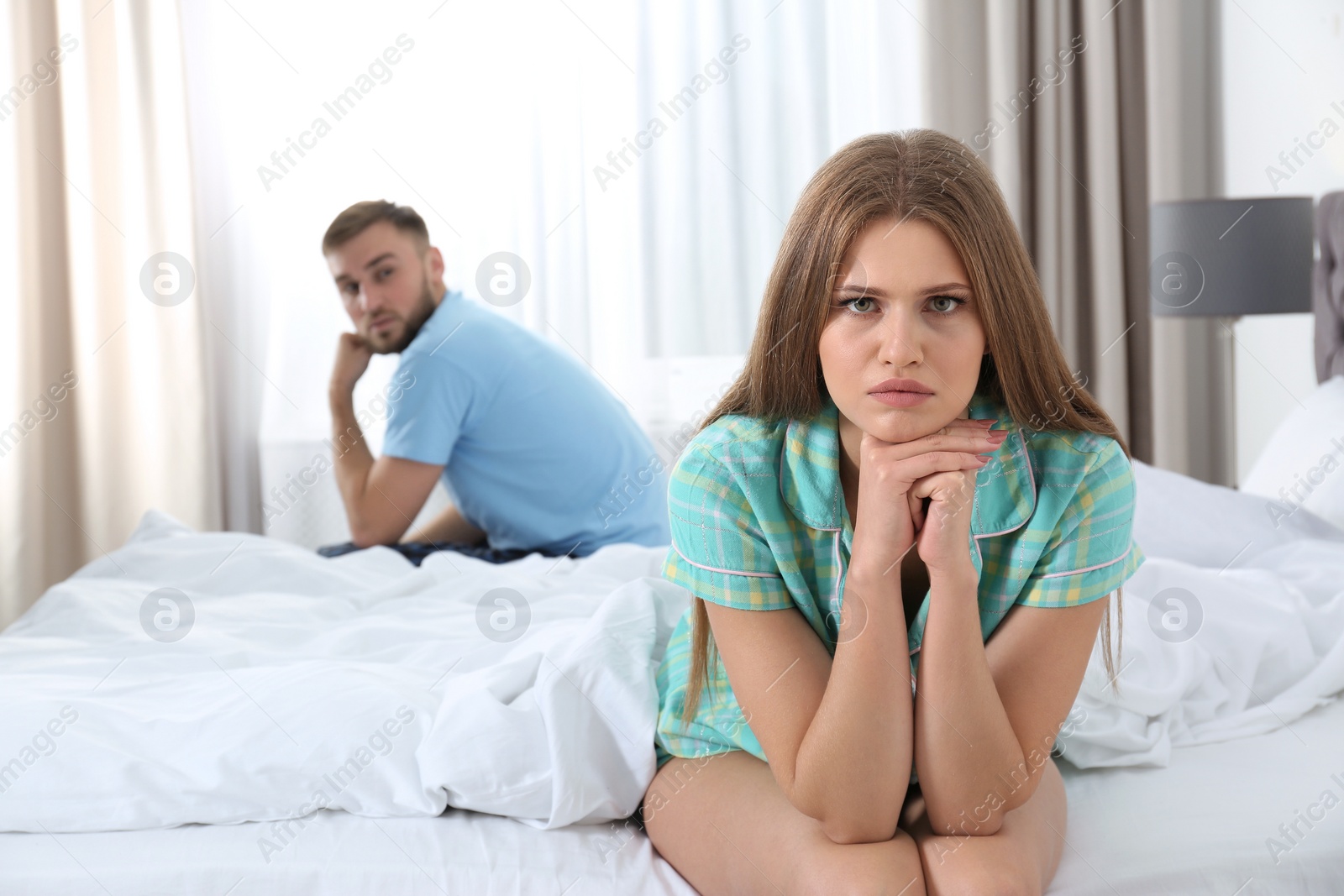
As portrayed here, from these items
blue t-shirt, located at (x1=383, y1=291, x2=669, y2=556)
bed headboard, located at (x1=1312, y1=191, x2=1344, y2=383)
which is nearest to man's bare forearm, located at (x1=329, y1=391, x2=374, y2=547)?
blue t-shirt, located at (x1=383, y1=291, x2=669, y2=556)

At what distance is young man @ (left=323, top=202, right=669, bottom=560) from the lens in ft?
7.00

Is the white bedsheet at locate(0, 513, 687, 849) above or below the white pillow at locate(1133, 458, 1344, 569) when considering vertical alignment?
below

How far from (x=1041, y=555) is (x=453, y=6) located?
2813 millimetres

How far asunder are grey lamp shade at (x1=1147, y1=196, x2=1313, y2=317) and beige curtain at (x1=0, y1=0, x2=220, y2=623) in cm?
270

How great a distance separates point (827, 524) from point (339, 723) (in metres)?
Answer: 0.54

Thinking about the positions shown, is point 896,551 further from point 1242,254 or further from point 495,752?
point 1242,254

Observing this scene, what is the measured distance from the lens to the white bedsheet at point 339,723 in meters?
1.02

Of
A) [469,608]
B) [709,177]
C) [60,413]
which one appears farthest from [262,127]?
[469,608]

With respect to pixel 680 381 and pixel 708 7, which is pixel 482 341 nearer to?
pixel 680 381

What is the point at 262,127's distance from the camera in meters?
3.26

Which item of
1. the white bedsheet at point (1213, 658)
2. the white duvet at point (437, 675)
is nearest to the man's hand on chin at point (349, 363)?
the white duvet at point (437, 675)

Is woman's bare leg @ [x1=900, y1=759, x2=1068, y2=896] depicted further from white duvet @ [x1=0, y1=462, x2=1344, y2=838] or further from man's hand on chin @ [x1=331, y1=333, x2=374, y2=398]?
man's hand on chin @ [x1=331, y1=333, x2=374, y2=398]

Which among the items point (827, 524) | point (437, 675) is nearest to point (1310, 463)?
point (827, 524)

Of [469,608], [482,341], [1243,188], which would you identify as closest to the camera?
[469,608]
